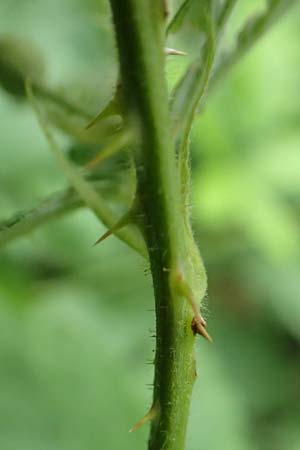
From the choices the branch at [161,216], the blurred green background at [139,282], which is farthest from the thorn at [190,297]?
the blurred green background at [139,282]

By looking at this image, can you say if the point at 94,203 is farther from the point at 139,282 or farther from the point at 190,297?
the point at 139,282

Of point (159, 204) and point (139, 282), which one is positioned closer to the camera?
point (159, 204)

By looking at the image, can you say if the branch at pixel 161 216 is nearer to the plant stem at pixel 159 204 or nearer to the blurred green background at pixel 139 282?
the plant stem at pixel 159 204

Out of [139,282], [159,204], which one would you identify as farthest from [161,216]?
[139,282]

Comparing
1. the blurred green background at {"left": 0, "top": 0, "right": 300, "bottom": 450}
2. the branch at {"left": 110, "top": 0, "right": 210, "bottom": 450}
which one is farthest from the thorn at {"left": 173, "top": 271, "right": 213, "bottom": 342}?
the blurred green background at {"left": 0, "top": 0, "right": 300, "bottom": 450}

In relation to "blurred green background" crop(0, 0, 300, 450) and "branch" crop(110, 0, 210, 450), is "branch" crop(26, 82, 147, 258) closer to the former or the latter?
"branch" crop(110, 0, 210, 450)

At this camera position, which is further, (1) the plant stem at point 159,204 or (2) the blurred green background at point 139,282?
(2) the blurred green background at point 139,282
